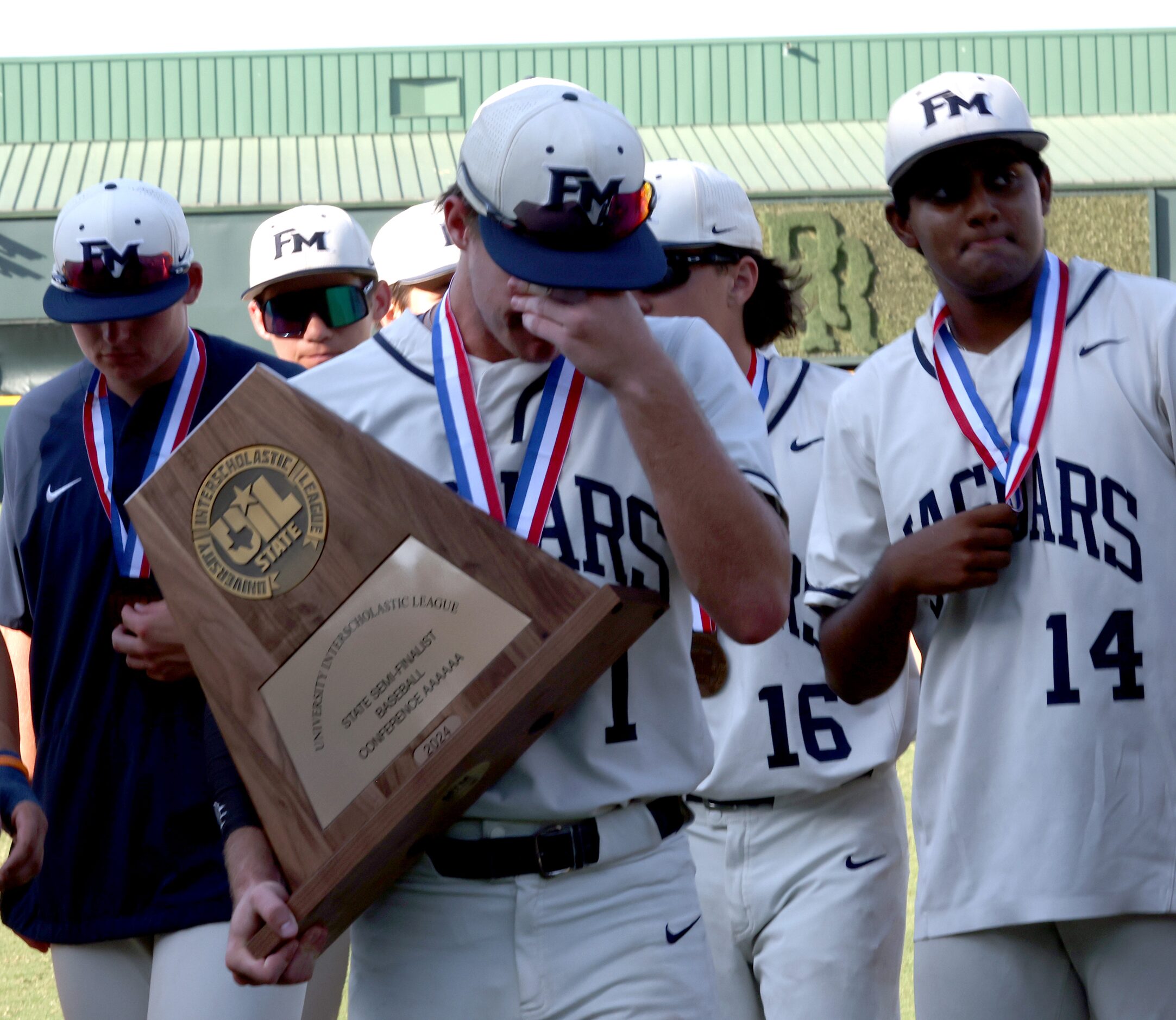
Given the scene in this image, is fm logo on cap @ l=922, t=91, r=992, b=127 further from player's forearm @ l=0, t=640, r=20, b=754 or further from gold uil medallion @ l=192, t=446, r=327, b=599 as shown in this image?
player's forearm @ l=0, t=640, r=20, b=754

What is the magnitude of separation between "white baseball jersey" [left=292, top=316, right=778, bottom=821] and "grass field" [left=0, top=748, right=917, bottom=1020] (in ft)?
10.0

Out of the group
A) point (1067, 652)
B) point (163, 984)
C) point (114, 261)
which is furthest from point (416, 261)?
point (1067, 652)

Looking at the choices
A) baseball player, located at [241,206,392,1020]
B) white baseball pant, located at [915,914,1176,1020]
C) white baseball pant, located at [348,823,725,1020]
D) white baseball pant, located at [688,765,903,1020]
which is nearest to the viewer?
white baseball pant, located at [348,823,725,1020]

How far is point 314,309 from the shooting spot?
5590 millimetres

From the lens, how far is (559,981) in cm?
234

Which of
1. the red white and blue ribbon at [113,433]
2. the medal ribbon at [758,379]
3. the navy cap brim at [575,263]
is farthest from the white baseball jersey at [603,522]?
the medal ribbon at [758,379]

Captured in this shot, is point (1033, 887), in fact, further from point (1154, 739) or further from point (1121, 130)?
point (1121, 130)

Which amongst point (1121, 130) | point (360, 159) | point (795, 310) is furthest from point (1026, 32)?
point (795, 310)

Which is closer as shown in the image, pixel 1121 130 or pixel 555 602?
pixel 555 602

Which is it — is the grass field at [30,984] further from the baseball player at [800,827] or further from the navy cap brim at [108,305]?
the navy cap brim at [108,305]

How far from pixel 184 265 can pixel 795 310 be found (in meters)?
1.86

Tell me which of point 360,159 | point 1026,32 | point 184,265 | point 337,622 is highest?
point 1026,32

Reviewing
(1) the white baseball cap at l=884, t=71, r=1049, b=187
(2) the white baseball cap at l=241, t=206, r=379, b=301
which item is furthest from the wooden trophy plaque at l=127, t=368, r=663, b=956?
(2) the white baseball cap at l=241, t=206, r=379, b=301

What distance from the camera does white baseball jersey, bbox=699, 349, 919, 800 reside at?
3713mm
